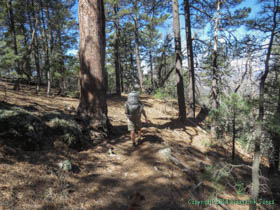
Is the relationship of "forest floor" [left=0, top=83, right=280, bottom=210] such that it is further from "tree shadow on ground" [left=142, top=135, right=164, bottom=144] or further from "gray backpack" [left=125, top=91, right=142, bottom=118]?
"gray backpack" [left=125, top=91, right=142, bottom=118]

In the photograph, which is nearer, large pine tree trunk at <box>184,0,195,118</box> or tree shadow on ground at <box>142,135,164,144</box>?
tree shadow on ground at <box>142,135,164,144</box>

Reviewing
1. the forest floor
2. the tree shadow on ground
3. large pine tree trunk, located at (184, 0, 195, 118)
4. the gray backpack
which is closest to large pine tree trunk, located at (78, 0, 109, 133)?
the gray backpack

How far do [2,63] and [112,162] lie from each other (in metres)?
5.93

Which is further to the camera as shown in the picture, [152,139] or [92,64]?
[152,139]

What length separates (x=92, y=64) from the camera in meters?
4.98

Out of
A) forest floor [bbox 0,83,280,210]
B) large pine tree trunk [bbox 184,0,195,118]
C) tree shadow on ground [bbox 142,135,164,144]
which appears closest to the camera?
forest floor [bbox 0,83,280,210]

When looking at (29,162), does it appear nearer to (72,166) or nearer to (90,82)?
(72,166)

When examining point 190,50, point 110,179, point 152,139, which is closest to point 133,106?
point 152,139

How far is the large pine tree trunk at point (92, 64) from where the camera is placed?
193 inches

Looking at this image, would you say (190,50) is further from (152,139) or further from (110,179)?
(110,179)

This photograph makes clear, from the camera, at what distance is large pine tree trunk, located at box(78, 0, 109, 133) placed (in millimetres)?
4906

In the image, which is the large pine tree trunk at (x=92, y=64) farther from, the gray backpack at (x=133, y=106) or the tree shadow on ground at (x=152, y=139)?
the tree shadow on ground at (x=152, y=139)

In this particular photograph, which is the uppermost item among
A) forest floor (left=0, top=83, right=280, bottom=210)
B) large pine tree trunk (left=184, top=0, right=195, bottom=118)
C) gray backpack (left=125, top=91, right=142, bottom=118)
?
large pine tree trunk (left=184, top=0, right=195, bottom=118)

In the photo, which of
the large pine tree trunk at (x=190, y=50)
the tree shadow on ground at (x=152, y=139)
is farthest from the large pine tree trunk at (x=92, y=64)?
the large pine tree trunk at (x=190, y=50)
